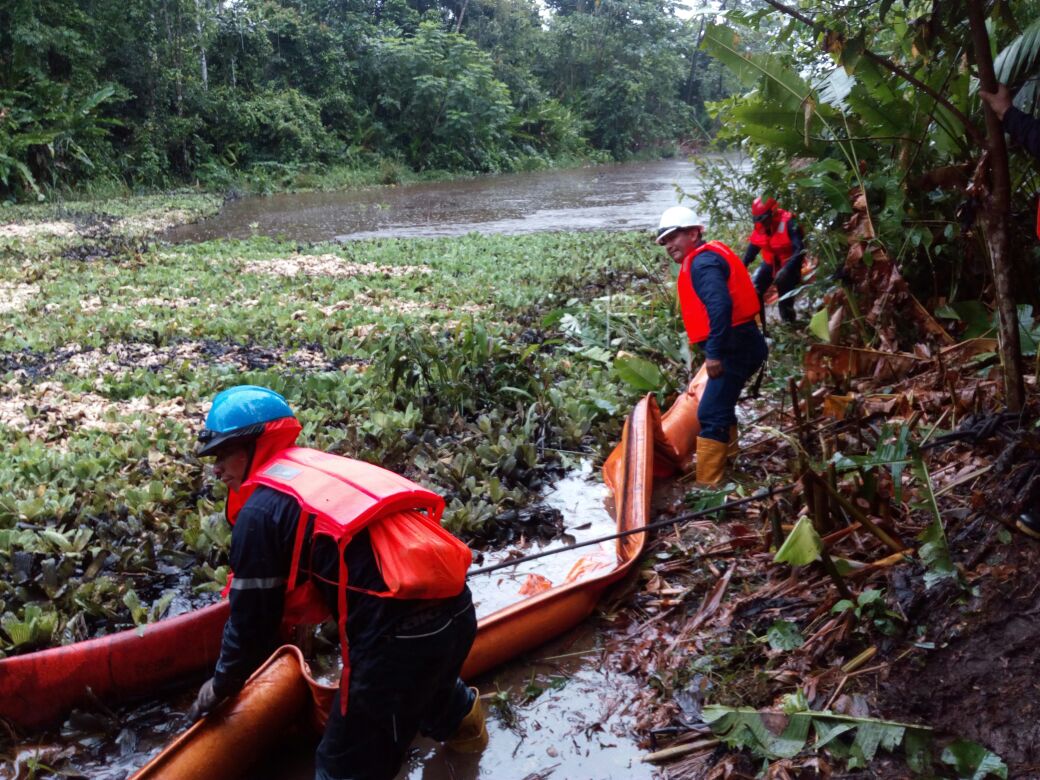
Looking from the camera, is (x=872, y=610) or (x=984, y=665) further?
(x=872, y=610)

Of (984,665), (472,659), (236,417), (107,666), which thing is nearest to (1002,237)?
(984,665)

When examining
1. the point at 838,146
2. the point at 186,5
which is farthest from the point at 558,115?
the point at 838,146

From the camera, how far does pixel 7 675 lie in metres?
3.40

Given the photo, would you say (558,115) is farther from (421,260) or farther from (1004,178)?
(1004,178)

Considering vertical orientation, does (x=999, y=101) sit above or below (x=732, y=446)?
above

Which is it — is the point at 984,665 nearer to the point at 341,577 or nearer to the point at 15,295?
the point at 341,577

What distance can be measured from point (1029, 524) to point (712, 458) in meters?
2.30

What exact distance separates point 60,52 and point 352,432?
2482 centimetres

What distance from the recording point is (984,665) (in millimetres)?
2943

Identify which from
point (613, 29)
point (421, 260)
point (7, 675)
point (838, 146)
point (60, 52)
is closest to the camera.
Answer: point (7, 675)

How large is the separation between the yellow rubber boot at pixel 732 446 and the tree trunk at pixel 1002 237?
2.03 meters

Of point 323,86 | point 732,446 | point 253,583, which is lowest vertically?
point 732,446

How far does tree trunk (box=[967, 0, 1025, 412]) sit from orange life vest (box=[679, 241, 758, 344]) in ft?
6.01

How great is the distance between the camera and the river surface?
63.0ft
